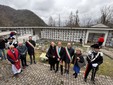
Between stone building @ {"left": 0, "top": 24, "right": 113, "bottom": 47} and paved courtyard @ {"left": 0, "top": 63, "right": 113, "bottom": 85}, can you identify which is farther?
stone building @ {"left": 0, "top": 24, "right": 113, "bottom": 47}

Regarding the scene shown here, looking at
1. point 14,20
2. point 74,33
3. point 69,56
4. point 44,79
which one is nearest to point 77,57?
point 69,56

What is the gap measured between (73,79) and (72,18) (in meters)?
25.4

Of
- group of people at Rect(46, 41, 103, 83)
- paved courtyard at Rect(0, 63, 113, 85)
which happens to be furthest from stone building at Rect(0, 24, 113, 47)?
group of people at Rect(46, 41, 103, 83)

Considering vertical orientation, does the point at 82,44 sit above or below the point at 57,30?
below

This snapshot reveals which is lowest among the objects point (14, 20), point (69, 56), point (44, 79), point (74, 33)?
point (44, 79)

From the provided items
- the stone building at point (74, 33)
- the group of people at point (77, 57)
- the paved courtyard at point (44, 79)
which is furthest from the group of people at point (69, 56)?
the stone building at point (74, 33)

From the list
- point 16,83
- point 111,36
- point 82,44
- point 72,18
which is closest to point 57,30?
point 82,44

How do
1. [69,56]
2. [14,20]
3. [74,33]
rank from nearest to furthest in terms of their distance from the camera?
[69,56] < [74,33] < [14,20]

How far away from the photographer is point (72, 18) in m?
25.7

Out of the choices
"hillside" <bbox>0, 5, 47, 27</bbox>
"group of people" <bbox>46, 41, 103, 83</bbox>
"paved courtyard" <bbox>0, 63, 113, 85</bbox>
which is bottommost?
"paved courtyard" <bbox>0, 63, 113, 85</bbox>

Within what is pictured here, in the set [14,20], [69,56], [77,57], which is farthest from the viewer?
[14,20]

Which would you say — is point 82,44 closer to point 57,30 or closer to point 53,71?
point 57,30

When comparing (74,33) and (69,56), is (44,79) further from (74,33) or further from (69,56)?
(74,33)

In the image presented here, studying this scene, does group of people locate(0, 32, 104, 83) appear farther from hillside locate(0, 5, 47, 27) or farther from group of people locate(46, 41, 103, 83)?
hillside locate(0, 5, 47, 27)
